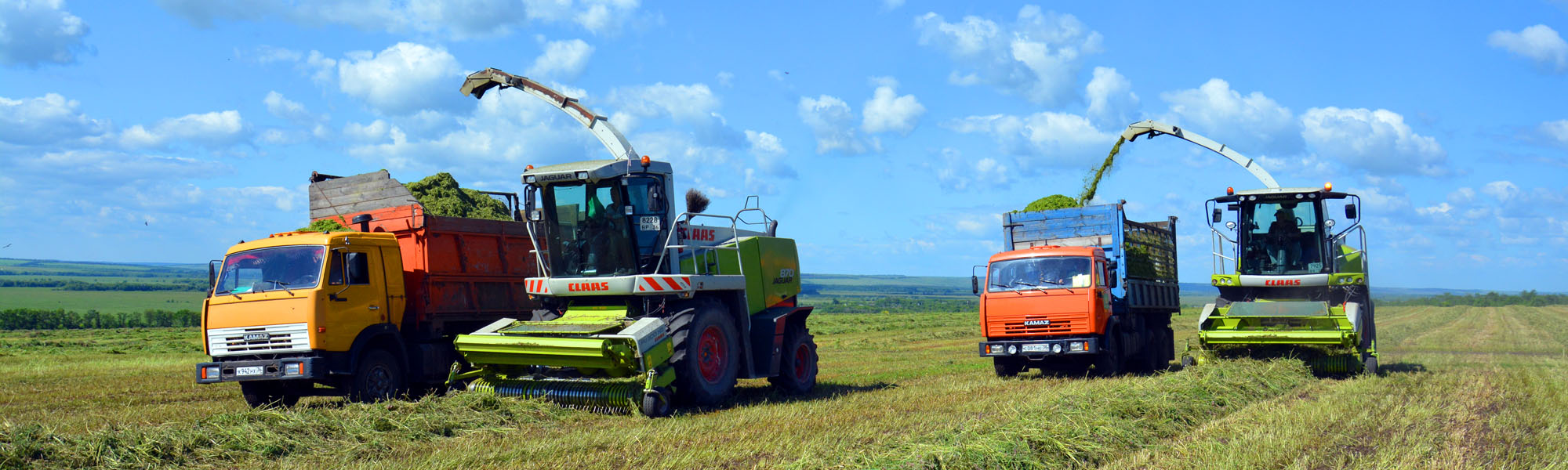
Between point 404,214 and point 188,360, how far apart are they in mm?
12724

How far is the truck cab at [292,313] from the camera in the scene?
36.0 ft

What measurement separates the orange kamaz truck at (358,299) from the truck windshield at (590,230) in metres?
1.99

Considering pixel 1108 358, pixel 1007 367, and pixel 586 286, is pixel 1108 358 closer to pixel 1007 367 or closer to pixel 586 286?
pixel 1007 367

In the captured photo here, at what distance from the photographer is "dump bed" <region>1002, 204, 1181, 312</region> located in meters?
16.2

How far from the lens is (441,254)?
12.9 m

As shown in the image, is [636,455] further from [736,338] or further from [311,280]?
[311,280]

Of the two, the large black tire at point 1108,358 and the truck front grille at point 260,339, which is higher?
the truck front grille at point 260,339

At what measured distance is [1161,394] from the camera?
423 inches

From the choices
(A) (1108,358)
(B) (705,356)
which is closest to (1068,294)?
(A) (1108,358)

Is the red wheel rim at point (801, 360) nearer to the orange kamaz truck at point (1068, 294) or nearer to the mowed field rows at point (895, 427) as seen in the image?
the mowed field rows at point (895, 427)

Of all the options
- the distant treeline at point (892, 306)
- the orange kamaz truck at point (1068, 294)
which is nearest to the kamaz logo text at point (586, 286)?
the orange kamaz truck at point (1068, 294)

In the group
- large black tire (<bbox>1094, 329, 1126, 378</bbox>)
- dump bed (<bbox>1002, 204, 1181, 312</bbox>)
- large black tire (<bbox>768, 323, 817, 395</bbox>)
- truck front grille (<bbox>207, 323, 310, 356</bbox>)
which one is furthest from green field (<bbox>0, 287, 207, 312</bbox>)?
large black tire (<bbox>1094, 329, 1126, 378</bbox>)

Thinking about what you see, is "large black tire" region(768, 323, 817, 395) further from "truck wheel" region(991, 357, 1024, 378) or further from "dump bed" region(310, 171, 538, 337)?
"dump bed" region(310, 171, 538, 337)

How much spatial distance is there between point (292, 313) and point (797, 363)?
6.10 meters
